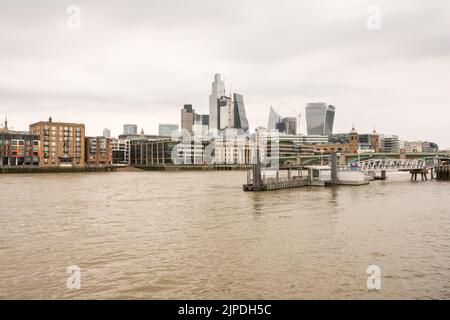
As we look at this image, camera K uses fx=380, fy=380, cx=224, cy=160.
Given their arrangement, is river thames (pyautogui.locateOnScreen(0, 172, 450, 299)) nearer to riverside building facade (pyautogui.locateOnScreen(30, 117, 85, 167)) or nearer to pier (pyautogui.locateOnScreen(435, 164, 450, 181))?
pier (pyautogui.locateOnScreen(435, 164, 450, 181))

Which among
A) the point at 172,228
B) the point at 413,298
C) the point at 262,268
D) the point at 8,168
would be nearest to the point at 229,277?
the point at 262,268

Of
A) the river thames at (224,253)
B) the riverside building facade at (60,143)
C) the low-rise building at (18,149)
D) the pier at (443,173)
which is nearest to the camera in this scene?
the river thames at (224,253)

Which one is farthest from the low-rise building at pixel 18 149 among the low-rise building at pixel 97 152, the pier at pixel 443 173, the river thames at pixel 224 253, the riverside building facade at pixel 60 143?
the pier at pixel 443 173

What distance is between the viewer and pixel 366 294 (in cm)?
1460

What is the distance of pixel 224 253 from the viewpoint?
2061 centimetres

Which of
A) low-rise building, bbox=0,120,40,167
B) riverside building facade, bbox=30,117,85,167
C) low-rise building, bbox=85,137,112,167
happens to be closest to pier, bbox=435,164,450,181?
riverside building facade, bbox=30,117,85,167

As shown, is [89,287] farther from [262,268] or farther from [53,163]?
[53,163]

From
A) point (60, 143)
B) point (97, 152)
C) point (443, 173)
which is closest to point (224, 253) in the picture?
point (443, 173)

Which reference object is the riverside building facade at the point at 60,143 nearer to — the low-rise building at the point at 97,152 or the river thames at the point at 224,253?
the low-rise building at the point at 97,152

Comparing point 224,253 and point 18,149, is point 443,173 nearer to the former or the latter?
point 224,253

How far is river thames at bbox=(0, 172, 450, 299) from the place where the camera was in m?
15.1

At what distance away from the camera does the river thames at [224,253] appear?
1509cm
